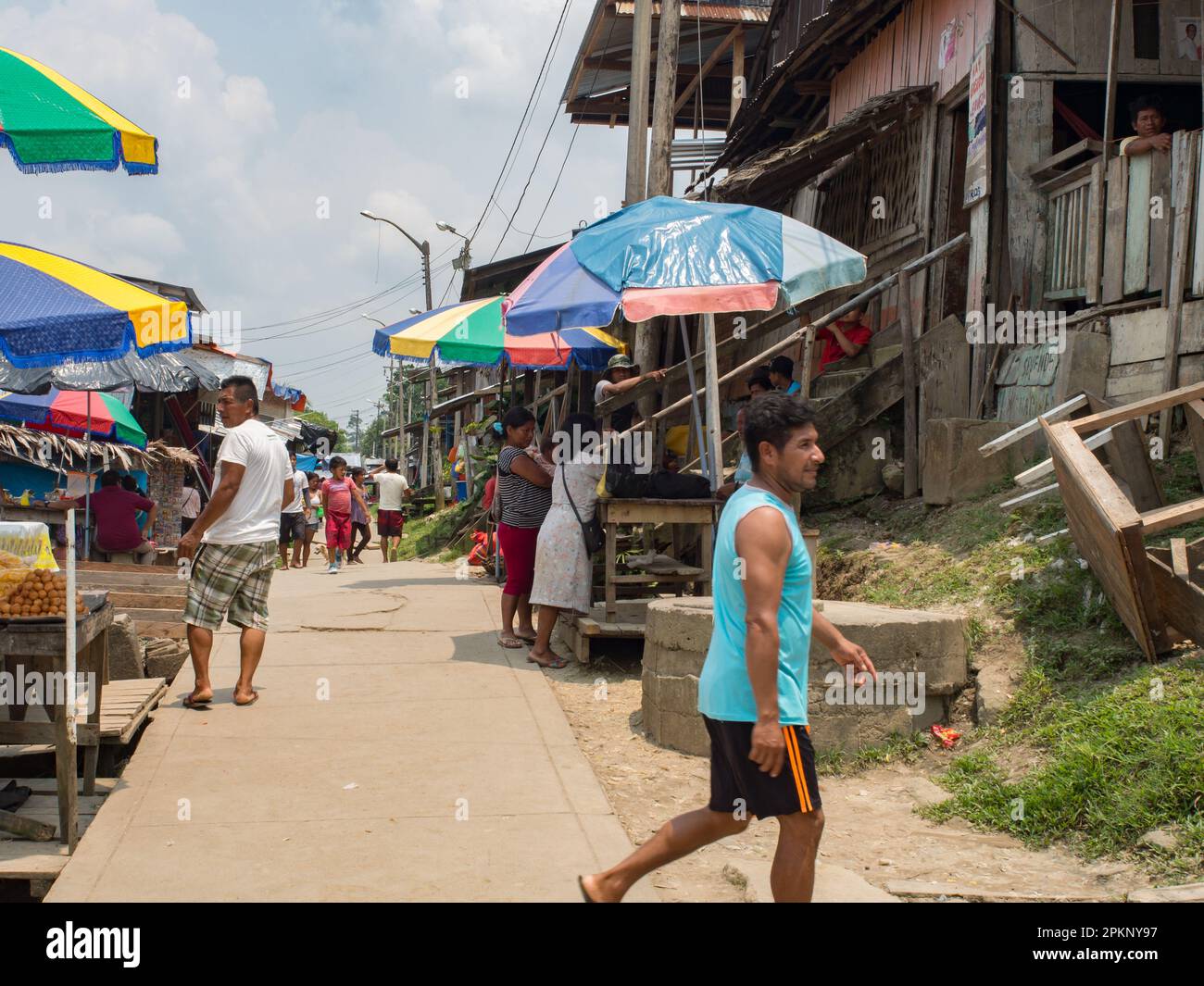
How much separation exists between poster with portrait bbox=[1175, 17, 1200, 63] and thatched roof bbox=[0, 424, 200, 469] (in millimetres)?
12821

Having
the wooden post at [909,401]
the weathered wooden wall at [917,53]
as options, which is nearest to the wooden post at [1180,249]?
the wooden post at [909,401]

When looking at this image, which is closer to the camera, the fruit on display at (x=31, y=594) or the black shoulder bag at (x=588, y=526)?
the fruit on display at (x=31, y=594)

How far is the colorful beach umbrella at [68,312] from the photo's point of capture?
5.47m

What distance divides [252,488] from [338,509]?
945cm

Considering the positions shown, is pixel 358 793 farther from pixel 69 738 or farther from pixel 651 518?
pixel 651 518

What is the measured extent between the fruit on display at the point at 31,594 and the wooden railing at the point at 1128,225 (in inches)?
252

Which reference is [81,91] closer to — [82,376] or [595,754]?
[595,754]

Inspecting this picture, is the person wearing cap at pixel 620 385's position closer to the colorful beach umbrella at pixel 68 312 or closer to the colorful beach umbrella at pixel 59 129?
the colorful beach umbrella at pixel 68 312

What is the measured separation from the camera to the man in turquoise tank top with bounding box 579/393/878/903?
9.88 ft

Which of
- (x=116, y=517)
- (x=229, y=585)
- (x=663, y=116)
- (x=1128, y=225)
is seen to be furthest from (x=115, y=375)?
(x=1128, y=225)

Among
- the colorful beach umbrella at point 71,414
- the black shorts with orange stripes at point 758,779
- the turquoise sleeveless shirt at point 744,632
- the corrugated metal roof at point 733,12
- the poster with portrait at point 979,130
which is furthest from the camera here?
the corrugated metal roof at point 733,12

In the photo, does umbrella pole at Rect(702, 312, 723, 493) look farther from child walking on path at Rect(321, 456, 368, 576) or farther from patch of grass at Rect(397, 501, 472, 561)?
child walking on path at Rect(321, 456, 368, 576)

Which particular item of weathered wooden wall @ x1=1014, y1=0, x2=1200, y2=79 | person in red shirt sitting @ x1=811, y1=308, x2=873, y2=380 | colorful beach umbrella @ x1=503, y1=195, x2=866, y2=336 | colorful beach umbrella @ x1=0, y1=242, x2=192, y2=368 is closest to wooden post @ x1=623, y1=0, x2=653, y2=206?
person in red shirt sitting @ x1=811, y1=308, x2=873, y2=380

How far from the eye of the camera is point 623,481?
23.5 feet
